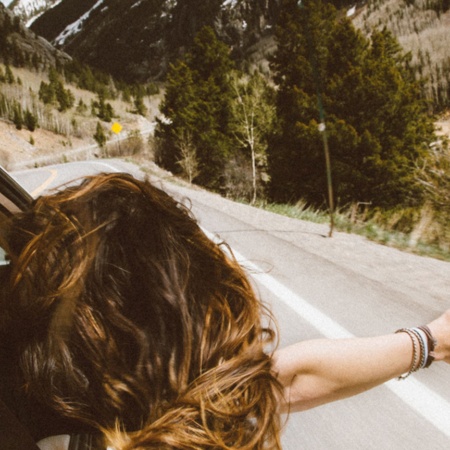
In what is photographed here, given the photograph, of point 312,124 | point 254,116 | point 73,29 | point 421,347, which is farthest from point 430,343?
point 73,29

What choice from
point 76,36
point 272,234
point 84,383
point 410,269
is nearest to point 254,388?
point 84,383

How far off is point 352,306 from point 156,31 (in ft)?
593

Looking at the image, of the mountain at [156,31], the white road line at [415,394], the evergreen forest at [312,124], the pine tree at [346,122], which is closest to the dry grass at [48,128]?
the evergreen forest at [312,124]

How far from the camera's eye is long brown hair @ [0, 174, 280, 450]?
3.06 feet

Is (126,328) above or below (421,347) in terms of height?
above

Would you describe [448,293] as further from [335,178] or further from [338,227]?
[335,178]

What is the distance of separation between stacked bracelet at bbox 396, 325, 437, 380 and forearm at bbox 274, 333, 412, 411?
0.02 m

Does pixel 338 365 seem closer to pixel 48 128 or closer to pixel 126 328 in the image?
pixel 126 328

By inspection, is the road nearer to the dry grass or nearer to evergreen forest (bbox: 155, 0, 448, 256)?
evergreen forest (bbox: 155, 0, 448, 256)

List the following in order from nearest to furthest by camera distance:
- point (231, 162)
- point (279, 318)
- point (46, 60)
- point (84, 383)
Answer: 1. point (84, 383)
2. point (279, 318)
3. point (231, 162)
4. point (46, 60)

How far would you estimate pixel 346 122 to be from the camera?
2445 cm

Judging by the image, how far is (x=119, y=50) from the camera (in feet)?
541

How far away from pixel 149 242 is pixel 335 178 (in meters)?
23.7

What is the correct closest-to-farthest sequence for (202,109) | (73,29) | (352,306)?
(352,306) → (202,109) → (73,29)
